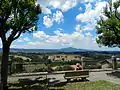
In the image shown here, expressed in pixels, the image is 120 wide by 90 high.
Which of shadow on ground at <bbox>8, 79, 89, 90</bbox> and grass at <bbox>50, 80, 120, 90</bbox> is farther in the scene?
shadow on ground at <bbox>8, 79, 89, 90</bbox>

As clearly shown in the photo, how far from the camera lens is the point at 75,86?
21.7 meters

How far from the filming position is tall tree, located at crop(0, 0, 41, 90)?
1966cm

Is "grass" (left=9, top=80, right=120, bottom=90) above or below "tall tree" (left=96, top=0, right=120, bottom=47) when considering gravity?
below

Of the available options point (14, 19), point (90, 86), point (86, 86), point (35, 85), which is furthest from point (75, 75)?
point (14, 19)

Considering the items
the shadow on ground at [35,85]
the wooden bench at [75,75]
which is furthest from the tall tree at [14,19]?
the wooden bench at [75,75]

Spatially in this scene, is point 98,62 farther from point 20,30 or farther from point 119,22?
point 20,30

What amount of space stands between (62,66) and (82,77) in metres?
8.54

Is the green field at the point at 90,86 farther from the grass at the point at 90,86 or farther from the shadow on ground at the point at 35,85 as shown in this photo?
the shadow on ground at the point at 35,85

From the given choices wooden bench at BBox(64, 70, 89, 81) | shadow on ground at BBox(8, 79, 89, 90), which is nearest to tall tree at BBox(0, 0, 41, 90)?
shadow on ground at BBox(8, 79, 89, 90)

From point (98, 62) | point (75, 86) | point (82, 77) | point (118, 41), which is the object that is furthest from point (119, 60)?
point (75, 86)

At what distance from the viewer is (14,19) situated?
2025 cm

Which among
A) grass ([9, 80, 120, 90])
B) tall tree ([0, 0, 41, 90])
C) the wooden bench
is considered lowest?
grass ([9, 80, 120, 90])

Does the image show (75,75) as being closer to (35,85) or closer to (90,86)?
(90,86)

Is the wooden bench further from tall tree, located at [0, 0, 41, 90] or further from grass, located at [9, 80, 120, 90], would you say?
tall tree, located at [0, 0, 41, 90]
